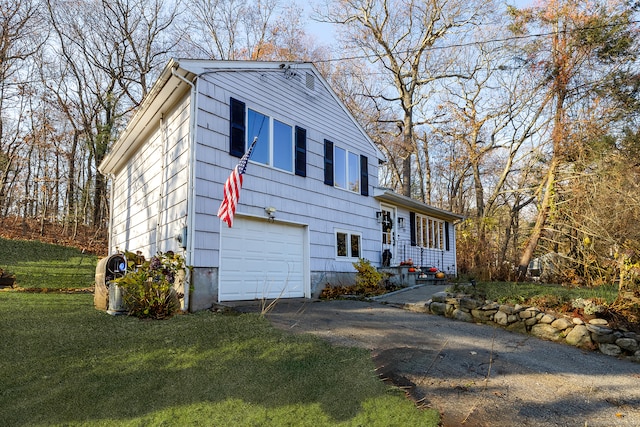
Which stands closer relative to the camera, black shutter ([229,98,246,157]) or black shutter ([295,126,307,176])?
black shutter ([229,98,246,157])

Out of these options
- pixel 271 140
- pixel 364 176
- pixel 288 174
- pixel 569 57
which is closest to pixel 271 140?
pixel 271 140

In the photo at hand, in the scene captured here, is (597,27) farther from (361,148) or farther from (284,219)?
(284,219)

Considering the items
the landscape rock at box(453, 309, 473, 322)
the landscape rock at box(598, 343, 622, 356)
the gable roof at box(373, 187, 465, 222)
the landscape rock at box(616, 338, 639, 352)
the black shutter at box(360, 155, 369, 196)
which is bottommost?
the landscape rock at box(598, 343, 622, 356)

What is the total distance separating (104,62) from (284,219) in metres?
17.1

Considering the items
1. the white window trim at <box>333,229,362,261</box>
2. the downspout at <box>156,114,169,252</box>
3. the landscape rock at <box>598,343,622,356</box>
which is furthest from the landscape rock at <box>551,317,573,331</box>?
the downspout at <box>156,114,169,252</box>

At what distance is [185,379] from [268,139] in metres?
5.92

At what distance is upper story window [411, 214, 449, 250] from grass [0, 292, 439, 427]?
32.3 ft

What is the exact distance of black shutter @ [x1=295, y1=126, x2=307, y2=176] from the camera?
30.1ft

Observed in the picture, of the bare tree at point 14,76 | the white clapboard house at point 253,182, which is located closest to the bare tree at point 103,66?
the bare tree at point 14,76

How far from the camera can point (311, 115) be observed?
9867 millimetres

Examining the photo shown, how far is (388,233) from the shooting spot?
1242 centimetres

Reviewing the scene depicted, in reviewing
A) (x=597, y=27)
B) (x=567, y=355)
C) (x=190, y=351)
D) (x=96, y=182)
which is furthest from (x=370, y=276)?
(x=96, y=182)

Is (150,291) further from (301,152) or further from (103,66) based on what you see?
(103,66)

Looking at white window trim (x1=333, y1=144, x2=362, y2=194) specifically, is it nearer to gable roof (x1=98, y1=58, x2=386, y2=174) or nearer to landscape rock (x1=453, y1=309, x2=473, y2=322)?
gable roof (x1=98, y1=58, x2=386, y2=174)
